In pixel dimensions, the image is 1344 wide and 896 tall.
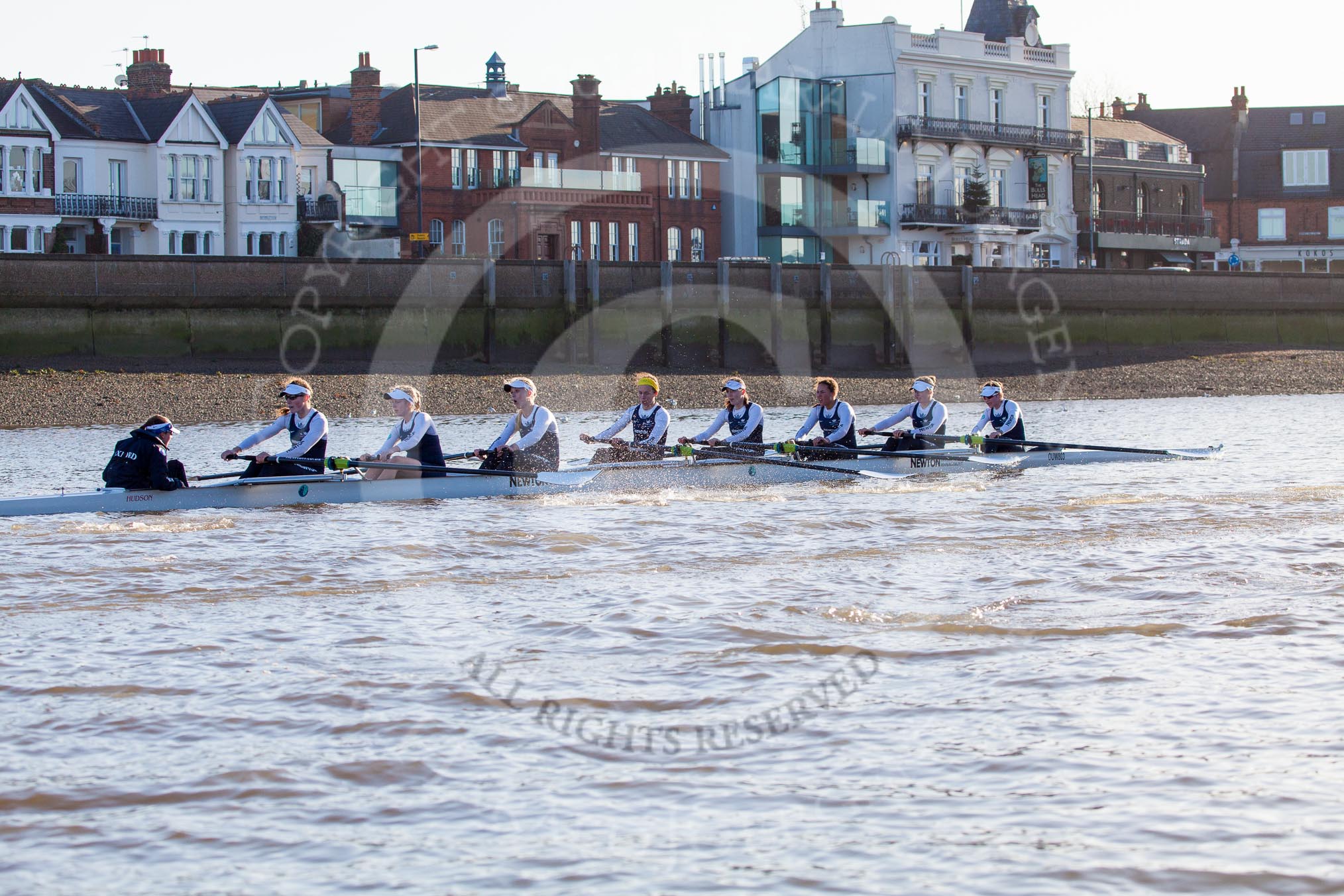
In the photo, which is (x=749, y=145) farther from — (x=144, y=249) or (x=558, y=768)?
(x=558, y=768)

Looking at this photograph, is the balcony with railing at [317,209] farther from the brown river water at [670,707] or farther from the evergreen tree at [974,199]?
the brown river water at [670,707]

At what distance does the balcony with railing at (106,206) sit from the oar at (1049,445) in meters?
36.3

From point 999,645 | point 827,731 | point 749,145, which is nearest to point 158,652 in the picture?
point 827,731

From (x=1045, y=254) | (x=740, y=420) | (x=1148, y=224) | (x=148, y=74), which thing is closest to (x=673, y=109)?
(x=1045, y=254)

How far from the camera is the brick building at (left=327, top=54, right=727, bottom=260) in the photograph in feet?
173

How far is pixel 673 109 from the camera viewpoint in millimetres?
61938

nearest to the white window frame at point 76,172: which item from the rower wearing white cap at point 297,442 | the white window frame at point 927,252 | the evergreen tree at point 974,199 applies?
the white window frame at point 927,252

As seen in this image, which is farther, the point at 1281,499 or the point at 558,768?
the point at 1281,499

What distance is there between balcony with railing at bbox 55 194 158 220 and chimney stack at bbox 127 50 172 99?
16.0 feet

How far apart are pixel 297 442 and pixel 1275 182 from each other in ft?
237

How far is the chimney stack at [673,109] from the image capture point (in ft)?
203

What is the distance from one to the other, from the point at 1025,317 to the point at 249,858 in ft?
139

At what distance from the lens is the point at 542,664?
33.0 feet

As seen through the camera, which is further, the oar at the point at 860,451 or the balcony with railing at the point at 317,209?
the balcony with railing at the point at 317,209
